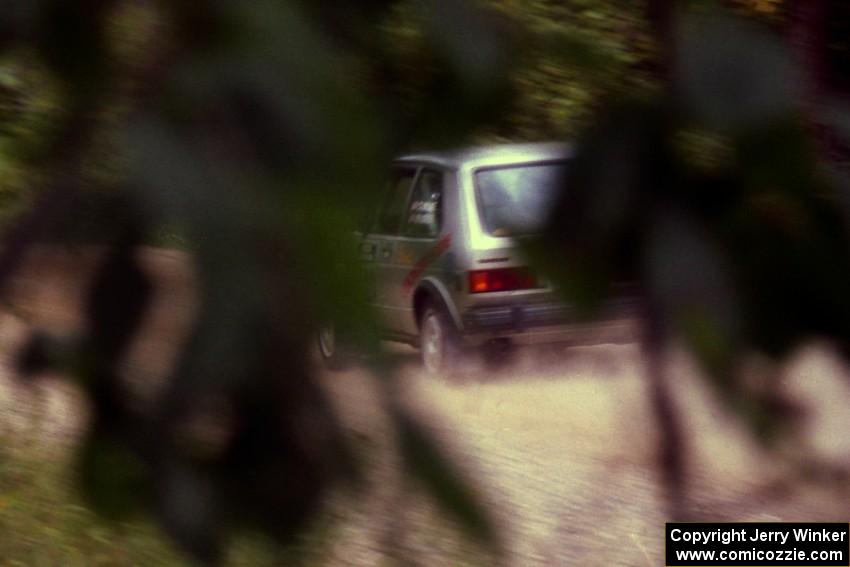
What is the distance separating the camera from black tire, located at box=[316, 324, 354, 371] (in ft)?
4.31

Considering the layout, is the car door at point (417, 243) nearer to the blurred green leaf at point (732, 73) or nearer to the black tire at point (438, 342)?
the black tire at point (438, 342)

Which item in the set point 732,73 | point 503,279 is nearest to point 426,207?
point 503,279

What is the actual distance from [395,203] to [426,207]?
0.64ft

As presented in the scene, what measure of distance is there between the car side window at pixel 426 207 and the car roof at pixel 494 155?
0.11ft

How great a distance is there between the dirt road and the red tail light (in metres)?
0.13

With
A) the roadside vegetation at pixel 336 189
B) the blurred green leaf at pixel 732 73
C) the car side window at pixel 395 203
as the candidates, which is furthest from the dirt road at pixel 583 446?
the blurred green leaf at pixel 732 73

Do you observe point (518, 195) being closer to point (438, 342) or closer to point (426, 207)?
point (426, 207)

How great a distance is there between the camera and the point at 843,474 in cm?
173

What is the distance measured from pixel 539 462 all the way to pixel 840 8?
6.37 feet

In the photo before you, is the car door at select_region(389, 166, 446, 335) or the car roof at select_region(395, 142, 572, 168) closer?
the car door at select_region(389, 166, 446, 335)

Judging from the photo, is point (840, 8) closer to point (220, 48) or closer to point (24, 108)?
point (220, 48)

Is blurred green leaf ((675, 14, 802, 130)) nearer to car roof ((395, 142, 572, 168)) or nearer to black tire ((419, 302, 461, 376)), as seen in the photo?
car roof ((395, 142, 572, 168))

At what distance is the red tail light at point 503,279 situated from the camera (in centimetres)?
152

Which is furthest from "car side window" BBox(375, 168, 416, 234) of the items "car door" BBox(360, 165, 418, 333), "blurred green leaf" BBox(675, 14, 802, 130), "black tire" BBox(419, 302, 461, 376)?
"blurred green leaf" BBox(675, 14, 802, 130)
